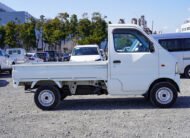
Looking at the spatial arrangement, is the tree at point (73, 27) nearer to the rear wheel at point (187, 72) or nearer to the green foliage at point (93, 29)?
the green foliage at point (93, 29)

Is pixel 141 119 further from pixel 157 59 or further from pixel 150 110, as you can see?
pixel 157 59

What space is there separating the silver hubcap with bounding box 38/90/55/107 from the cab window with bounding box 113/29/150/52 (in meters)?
2.15

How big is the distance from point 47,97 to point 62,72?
2.71 feet

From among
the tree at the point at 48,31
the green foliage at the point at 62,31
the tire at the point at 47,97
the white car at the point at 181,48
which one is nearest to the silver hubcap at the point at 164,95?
the tire at the point at 47,97

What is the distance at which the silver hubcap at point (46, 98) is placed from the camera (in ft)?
23.0

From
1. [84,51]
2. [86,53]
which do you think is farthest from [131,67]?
[84,51]

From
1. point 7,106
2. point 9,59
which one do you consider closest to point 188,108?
point 7,106

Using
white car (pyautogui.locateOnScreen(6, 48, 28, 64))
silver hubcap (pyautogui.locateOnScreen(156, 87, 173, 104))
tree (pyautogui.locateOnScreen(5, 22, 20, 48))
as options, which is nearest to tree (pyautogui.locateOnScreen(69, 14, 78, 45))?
tree (pyautogui.locateOnScreen(5, 22, 20, 48))

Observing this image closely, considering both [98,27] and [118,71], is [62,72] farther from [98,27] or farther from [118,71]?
[98,27]

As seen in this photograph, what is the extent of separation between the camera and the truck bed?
681 centimetres

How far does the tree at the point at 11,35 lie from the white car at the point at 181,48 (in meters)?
33.8

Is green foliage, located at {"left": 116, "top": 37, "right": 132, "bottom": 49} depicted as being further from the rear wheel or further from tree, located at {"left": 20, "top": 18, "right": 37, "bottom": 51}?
tree, located at {"left": 20, "top": 18, "right": 37, "bottom": 51}

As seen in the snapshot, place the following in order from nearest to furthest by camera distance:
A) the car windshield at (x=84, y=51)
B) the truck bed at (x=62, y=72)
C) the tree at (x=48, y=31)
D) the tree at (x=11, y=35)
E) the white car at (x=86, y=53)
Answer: the truck bed at (x=62, y=72) < the white car at (x=86, y=53) < the car windshield at (x=84, y=51) < the tree at (x=11, y=35) < the tree at (x=48, y=31)

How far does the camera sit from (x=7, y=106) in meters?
7.85
